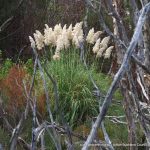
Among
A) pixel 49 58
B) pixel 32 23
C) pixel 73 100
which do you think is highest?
pixel 32 23

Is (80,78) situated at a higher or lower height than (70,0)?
lower

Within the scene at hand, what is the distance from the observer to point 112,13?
1.26 m

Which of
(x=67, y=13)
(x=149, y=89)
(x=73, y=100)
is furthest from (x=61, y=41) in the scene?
(x=149, y=89)

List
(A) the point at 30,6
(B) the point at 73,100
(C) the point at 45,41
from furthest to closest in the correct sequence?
(A) the point at 30,6
(C) the point at 45,41
(B) the point at 73,100

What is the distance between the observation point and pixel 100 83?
21.4 feet

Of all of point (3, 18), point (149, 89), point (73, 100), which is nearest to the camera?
point (149, 89)

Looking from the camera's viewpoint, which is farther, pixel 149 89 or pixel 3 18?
pixel 3 18

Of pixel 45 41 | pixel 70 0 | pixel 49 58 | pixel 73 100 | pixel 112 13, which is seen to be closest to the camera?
pixel 112 13

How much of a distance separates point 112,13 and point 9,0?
791 cm

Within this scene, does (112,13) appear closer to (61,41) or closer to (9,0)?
(61,41)

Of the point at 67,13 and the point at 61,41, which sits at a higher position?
the point at 67,13

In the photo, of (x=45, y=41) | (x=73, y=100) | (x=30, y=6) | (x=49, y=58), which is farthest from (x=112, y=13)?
(x=30, y=6)

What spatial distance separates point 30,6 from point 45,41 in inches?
119

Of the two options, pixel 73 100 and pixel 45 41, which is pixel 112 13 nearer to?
pixel 73 100
